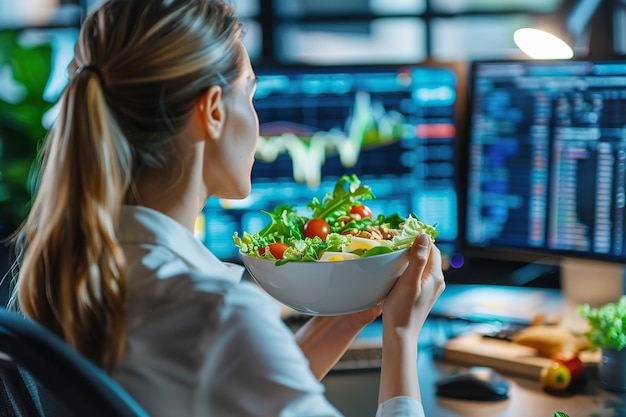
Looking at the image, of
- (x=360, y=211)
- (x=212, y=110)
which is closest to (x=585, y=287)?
(x=360, y=211)

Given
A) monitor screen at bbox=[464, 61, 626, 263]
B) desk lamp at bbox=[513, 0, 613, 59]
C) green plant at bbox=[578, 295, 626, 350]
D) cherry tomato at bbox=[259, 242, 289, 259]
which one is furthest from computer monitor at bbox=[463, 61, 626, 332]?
desk lamp at bbox=[513, 0, 613, 59]

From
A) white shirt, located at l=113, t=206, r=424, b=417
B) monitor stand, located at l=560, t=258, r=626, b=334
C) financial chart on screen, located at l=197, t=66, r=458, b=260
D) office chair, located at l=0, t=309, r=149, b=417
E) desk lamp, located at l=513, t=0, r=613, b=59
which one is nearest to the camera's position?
office chair, located at l=0, t=309, r=149, b=417

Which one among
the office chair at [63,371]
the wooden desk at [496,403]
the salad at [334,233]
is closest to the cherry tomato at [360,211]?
the salad at [334,233]

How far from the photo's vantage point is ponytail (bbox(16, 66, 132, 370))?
2.65 feet

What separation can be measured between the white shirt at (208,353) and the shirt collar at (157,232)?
5 centimetres

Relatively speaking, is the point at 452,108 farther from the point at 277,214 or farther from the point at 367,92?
the point at 277,214

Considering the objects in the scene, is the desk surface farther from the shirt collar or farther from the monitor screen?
the shirt collar

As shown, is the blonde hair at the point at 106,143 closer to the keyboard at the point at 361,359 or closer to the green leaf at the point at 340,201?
the green leaf at the point at 340,201

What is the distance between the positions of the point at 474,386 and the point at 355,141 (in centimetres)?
60

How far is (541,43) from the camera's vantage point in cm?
185

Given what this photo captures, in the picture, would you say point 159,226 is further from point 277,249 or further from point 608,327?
point 608,327

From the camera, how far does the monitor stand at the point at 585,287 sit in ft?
5.46

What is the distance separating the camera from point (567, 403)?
52.9 inches

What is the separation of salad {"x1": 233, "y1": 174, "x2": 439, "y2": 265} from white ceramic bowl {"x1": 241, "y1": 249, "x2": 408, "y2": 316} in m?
0.01
